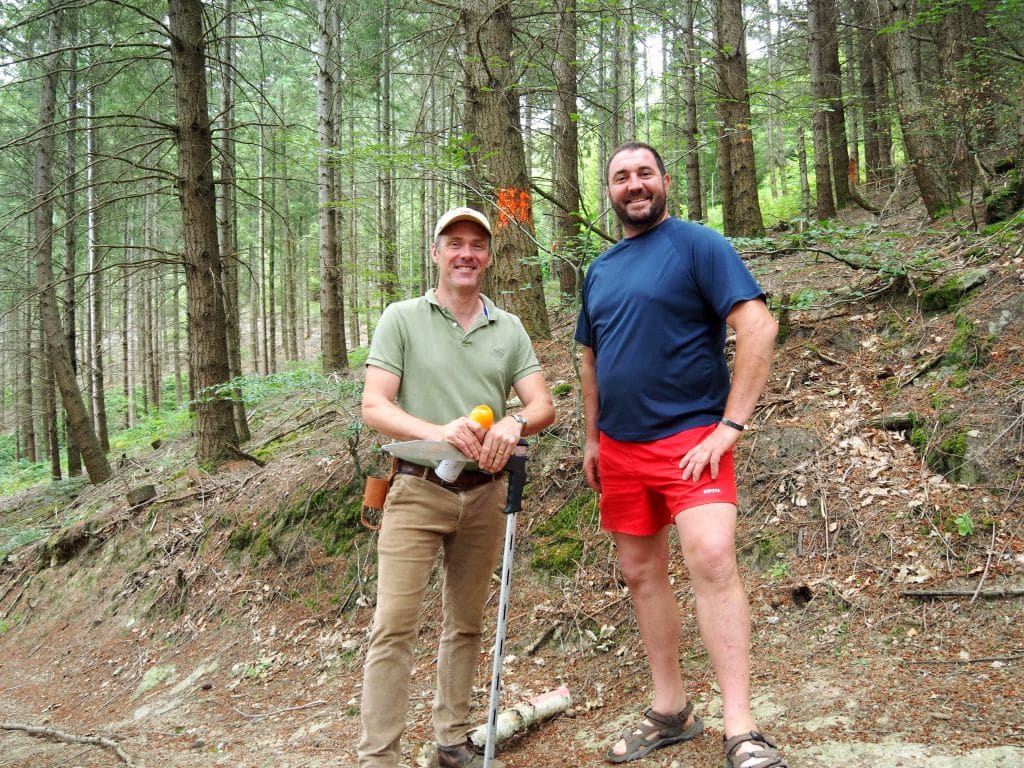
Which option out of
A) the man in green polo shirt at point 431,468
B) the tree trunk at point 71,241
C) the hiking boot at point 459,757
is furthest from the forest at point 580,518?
the tree trunk at point 71,241

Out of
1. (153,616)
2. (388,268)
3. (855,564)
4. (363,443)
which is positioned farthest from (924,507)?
(388,268)

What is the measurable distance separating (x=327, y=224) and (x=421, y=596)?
32.9ft

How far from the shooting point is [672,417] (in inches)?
102

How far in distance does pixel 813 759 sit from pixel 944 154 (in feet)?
27.6

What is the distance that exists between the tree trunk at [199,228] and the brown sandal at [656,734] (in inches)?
245

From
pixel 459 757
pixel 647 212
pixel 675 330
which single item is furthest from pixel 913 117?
pixel 459 757

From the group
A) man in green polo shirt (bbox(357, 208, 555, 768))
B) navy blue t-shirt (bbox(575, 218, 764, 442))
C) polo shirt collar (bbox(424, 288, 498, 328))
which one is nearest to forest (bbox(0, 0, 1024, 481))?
polo shirt collar (bbox(424, 288, 498, 328))

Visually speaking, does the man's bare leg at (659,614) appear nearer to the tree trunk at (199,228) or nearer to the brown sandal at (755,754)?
the brown sandal at (755,754)

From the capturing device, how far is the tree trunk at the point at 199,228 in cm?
771

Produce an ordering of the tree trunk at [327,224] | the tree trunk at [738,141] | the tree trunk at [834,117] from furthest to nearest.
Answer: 1. the tree trunk at [834,117]
2. the tree trunk at [327,224]
3. the tree trunk at [738,141]

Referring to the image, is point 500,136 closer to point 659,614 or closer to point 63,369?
point 659,614

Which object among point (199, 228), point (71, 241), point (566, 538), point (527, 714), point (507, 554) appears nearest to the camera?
point (507, 554)

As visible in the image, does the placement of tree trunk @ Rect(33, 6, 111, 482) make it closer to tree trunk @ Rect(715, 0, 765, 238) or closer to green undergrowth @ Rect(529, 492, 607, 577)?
green undergrowth @ Rect(529, 492, 607, 577)

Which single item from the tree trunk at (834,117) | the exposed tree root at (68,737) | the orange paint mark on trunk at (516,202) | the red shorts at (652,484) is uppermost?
the tree trunk at (834,117)
